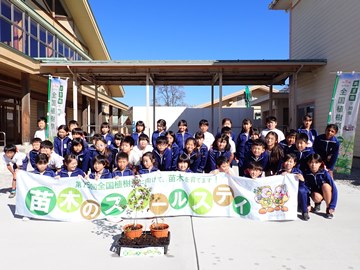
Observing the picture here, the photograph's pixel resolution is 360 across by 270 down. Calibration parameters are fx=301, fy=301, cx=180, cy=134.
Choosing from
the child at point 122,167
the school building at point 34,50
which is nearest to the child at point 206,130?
the child at point 122,167

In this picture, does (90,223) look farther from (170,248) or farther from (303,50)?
(303,50)

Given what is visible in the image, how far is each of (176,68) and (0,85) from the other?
7.33m

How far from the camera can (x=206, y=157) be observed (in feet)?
18.6

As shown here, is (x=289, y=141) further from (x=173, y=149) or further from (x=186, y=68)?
(x=186, y=68)

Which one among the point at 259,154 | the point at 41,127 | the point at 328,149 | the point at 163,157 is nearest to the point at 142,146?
the point at 163,157

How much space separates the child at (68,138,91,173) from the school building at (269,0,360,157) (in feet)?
26.9

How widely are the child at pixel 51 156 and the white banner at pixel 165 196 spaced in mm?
794

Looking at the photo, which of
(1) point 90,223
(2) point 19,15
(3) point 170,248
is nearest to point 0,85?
(2) point 19,15

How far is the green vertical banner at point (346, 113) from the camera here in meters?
8.28

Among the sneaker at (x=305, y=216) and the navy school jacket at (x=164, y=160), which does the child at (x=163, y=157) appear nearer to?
the navy school jacket at (x=164, y=160)

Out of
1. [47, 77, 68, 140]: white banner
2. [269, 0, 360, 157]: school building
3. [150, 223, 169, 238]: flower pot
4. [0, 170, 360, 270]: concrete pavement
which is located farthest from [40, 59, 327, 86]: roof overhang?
[150, 223, 169, 238]: flower pot

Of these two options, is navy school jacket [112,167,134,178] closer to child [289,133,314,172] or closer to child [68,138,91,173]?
child [68,138,91,173]

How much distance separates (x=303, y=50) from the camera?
13891 millimetres

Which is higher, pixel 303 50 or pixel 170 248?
pixel 303 50
